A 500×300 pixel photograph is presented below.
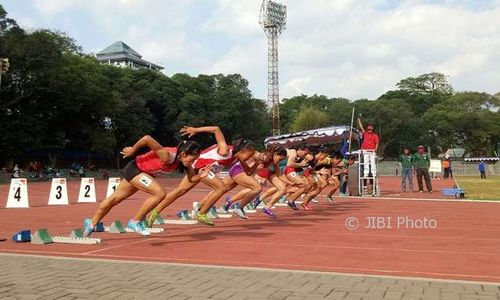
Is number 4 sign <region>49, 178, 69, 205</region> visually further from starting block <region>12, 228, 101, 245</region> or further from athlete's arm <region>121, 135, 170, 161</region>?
athlete's arm <region>121, 135, 170, 161</region>

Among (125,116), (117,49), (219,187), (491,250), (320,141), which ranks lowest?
(491,250)

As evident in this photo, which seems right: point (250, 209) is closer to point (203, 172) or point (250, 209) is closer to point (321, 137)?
point (203, 172)

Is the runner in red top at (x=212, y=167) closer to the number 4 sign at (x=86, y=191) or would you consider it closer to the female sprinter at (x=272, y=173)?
the female sprinter at (x=272, y=173)

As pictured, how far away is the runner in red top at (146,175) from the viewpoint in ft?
32.4

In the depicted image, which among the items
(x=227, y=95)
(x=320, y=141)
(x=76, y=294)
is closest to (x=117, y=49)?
(x=227, y=95)

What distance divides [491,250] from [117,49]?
125 meters

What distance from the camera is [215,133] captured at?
11266 mm

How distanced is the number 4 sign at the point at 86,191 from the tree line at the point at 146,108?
31435 mm

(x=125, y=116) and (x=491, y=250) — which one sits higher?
(x=125, y=116)

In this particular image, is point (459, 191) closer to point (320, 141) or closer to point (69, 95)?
point (320, 141)

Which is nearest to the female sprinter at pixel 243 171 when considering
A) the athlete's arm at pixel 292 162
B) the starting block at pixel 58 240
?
the athlete's arm at pixel 292 162

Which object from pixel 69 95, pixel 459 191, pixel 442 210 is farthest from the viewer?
pixel 69 95

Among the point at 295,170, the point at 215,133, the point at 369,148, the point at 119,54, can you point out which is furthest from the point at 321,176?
the point at 119,54

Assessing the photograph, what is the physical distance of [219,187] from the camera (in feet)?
39.2
